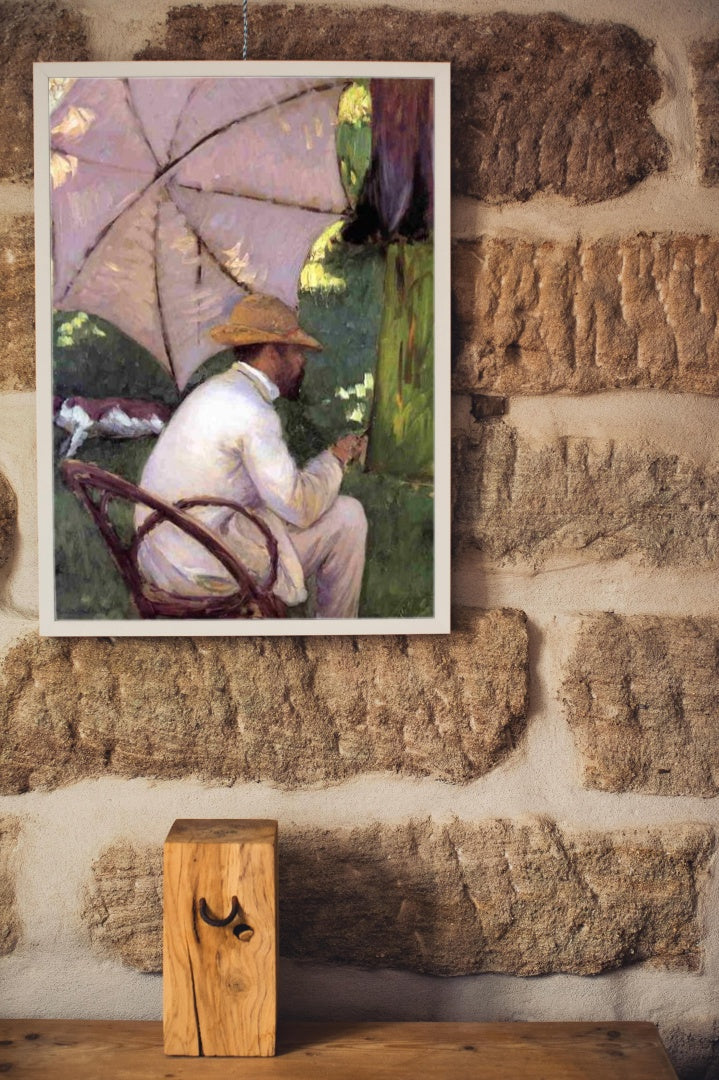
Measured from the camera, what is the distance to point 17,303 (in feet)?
4.15

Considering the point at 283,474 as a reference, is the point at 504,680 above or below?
below

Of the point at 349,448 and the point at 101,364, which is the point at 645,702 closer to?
the point at 349,448

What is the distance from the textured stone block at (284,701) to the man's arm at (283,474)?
0.55ft

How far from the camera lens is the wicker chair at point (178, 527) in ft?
4.07

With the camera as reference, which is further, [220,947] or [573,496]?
[573,496]

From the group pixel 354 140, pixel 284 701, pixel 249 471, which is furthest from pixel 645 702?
pixel 354 140

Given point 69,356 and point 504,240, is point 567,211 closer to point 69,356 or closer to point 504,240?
point 504,240

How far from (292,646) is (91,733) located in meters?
0.28

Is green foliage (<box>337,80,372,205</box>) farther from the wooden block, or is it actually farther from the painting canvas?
the wooden block

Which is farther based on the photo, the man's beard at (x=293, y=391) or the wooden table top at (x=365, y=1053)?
the man's beard at (x=293, y=391)

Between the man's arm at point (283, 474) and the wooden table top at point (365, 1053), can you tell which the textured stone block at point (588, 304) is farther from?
the wooden table top at point (365, 1053)

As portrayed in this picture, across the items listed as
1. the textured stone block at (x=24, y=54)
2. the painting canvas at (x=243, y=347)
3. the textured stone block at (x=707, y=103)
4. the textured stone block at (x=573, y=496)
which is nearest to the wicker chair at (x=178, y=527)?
the painting canvas at (x=243, y=347)

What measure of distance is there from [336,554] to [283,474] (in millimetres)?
118

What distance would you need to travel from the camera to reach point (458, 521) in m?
1.28
